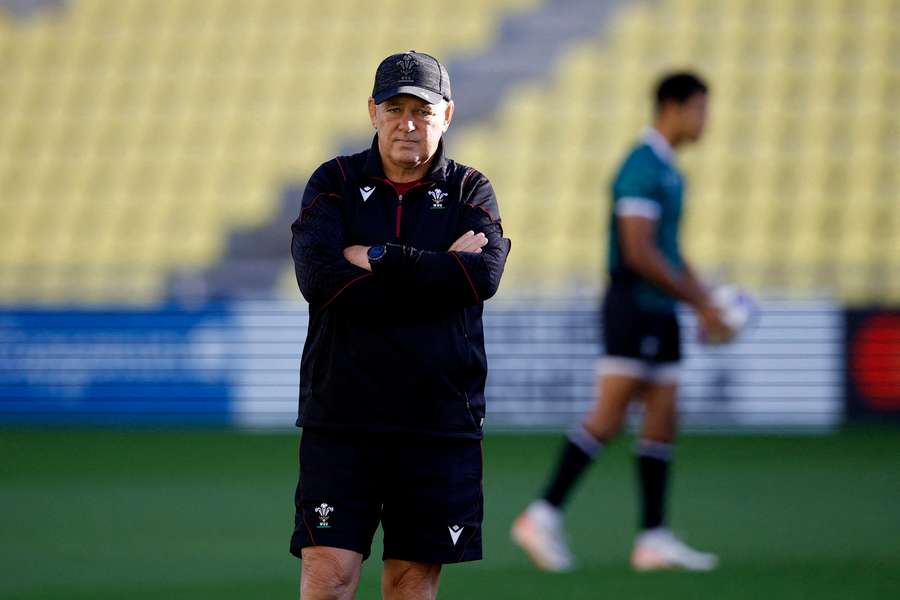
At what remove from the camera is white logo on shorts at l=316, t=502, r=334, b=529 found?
4.16 m

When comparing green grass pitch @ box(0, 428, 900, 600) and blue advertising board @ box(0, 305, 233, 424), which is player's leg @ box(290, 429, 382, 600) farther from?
blue advertising board @ box(0, 305, 233, 424)

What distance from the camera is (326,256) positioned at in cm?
419

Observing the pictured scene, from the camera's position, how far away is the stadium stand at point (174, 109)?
16.0 meters

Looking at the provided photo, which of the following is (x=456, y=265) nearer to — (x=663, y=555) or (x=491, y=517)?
(x=663, y=555)

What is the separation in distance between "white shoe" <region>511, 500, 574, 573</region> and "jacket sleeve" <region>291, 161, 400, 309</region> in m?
2.87

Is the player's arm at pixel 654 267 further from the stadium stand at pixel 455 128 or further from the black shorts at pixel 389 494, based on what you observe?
the stadium stand at pixel 455 128

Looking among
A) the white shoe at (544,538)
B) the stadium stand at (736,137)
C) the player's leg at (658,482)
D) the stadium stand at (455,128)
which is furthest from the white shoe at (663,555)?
the stadium stand at (455,128)

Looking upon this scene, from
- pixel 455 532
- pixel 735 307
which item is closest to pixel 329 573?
pixel 455 532

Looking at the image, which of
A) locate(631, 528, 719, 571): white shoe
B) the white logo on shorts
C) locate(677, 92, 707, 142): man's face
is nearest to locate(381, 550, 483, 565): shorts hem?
the white logo on shorts

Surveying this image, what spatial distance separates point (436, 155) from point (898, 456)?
7684 mm

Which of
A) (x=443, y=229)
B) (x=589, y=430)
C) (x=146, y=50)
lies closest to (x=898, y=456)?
(x=589, y=430)

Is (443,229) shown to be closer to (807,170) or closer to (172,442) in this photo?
(172,442)

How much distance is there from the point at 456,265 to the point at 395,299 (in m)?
0.19

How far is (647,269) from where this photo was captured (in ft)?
22.3
